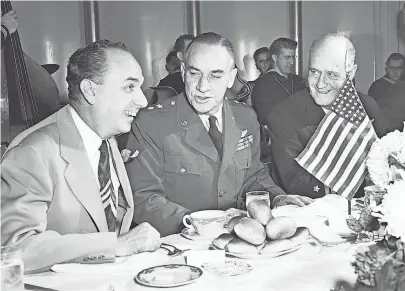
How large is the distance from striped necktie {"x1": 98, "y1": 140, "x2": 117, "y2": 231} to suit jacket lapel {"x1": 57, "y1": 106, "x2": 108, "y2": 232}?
11cm

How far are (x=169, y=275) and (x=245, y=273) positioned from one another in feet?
0.70

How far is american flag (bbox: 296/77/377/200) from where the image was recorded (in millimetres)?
2145

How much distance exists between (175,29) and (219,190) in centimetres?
138

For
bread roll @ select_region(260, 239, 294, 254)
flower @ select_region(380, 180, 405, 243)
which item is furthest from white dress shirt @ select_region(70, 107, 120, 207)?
flower @ select_region(380, 180, 405, 243)

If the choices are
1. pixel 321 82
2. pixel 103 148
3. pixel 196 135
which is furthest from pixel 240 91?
pixel 103 148

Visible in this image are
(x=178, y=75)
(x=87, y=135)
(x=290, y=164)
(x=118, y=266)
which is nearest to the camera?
(x=118, y=266)

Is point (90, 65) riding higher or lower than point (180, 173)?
higher

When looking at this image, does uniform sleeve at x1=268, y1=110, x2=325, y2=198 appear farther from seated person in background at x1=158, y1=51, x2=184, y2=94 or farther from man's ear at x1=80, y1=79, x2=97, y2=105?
man's ear at x1=80, y1=79, x2=97, y2=105

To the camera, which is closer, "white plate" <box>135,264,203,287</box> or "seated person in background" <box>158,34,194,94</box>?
"white plate" <box>135,264,203,287</box>

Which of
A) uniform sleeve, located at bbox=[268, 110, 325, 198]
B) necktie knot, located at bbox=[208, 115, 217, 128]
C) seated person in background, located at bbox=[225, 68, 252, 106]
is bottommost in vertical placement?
uniform sleeve, located at bbox=[268, 110, 325, 198]

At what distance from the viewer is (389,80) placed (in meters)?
4.03

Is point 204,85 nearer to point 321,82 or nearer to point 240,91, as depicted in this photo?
point 240,91

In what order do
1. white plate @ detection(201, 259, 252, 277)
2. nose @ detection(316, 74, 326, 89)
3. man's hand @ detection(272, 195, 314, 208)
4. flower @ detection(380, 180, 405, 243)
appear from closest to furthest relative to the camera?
flower @ detection(380, 180, 405, 243) → white plate @ detection(201, 259, 252, 277) → man's hand @ detection(272, 195, 314, 208) → nose @ detection(316, 74, 326, 89)

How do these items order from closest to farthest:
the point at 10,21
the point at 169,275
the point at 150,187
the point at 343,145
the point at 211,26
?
the point at 169,275, the point at 343,145, the point at 150,187, the point at 10,21, the point at 211,26
